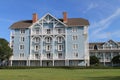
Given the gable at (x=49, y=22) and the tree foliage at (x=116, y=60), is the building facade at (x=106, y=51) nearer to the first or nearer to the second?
the tree foliage at (x=116, y=60)

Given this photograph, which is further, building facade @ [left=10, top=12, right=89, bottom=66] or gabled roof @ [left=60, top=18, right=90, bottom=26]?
gabled roof @ [left=60, top=18, right=90, bottom=26]

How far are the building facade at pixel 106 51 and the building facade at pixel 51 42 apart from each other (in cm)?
2651

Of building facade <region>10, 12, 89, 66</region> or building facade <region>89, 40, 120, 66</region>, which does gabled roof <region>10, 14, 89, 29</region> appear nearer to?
building facade <region>10, 12, 89, 66</region>

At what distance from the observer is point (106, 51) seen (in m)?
125

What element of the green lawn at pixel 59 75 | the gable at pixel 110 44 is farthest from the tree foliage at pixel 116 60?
the green lawn at pixel 59 75

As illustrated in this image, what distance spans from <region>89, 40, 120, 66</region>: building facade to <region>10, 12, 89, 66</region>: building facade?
26.5m

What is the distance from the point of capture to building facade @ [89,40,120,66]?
124m

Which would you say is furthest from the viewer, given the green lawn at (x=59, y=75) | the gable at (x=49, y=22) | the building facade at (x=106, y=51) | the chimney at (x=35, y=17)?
the building facade at (x=106, y=51)

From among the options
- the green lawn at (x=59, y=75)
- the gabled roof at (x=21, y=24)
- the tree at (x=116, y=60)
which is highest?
the gabled roof at (x=21, y=24)

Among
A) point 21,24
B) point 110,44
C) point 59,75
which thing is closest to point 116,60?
point 110,44

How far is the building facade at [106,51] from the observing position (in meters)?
124

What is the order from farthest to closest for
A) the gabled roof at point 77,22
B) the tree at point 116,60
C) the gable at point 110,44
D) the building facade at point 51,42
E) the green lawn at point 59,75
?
the gable at point 110,44 → the tree at point 116,60 → the gabled roof at point 77,22 → the building facade at point 51,42 → the green lawn at point 59,75

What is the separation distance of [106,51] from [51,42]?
111 ft

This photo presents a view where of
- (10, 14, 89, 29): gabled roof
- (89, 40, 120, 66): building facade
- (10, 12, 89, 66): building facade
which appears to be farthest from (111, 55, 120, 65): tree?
(10, 14, 89, 29): gabled roof
